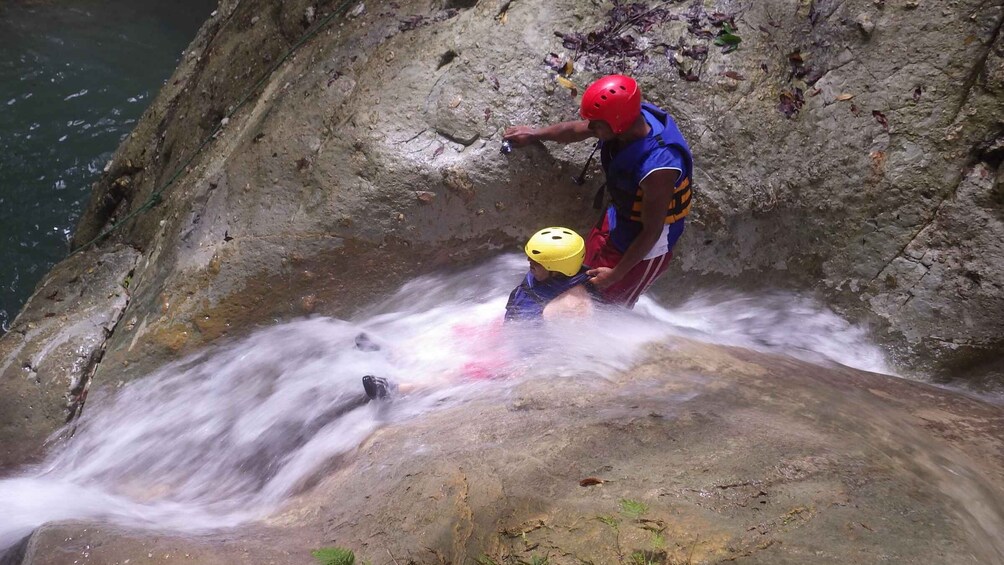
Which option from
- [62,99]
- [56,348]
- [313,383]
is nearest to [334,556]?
[313,383]

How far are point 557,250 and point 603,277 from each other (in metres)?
0.36

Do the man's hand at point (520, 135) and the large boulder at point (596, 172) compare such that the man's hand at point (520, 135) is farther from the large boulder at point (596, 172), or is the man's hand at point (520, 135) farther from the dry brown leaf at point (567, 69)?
the dry brown leaf at point (567, 69)

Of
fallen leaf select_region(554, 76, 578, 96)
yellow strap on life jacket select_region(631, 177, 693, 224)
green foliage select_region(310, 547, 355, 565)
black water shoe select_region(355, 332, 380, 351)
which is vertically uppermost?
fallen leaf select_region(554, 76, 578, 96)

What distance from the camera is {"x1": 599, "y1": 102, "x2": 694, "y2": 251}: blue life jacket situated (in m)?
3.66

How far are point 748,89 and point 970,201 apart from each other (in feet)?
4.97

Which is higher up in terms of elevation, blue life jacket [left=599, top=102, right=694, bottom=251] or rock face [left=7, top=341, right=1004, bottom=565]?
blue life jacket [left=599, top=102, right=694, bottom=251]

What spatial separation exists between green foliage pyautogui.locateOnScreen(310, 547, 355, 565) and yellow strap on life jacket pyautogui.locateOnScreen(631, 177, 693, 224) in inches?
94.5

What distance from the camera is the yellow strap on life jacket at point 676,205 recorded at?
154 inches

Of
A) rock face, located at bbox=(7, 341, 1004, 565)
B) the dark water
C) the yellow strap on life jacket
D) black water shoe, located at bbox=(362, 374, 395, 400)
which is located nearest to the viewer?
rock face, located at bbox=(7, 341, 1004, 565)

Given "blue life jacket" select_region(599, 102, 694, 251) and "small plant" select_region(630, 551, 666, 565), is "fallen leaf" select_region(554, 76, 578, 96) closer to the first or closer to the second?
"blue life jacket" select_region(599, 102, 694, 251)

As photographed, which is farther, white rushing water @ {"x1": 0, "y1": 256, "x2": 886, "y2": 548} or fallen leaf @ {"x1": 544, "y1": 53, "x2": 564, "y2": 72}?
fallen leaf @ {"x1": 544, "y1": 53, "x2": 564, "y2": 72}

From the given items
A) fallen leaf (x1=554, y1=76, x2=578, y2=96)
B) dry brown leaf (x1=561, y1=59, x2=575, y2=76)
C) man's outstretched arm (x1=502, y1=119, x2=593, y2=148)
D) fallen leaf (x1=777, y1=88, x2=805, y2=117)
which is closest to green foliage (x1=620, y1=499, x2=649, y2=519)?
man's outstretched arm (x1=502, y1=119, x2=593, y2=148)

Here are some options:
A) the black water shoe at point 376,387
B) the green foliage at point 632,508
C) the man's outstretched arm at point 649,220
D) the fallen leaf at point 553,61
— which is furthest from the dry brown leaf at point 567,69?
Answer: the green foliage at point 632,508

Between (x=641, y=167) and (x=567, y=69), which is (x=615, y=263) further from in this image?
(x=567, y=69)
